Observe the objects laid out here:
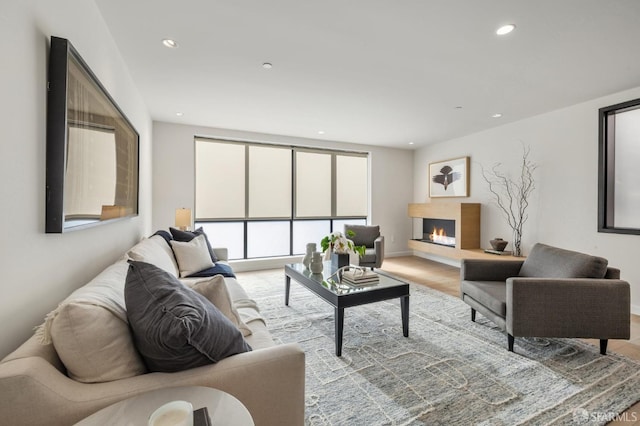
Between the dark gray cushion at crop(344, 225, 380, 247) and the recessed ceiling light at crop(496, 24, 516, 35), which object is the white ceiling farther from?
the dark gray cushion at crop(344, 225, 380, 247)

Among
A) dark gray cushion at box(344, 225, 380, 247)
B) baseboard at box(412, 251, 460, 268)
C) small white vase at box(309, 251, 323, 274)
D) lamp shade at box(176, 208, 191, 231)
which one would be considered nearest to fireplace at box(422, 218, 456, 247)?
baseboard at box(412, 251, 460, 268)

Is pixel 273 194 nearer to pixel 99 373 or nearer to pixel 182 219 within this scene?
pixel 182 219

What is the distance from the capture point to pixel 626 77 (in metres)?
2.82

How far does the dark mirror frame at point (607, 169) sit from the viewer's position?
326cm

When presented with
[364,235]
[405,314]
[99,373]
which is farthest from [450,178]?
[99,373]

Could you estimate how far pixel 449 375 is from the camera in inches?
76.7

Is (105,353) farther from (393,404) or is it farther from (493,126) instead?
(493,126)

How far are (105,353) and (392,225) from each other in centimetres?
589

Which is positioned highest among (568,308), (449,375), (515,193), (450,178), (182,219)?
(450,178)

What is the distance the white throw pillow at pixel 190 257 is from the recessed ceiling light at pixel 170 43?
180 cm

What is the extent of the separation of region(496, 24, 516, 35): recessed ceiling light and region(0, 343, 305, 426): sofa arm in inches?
101

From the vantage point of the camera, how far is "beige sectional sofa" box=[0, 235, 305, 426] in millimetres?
797

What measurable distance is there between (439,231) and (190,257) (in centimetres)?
467

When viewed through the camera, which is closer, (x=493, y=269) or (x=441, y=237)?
(x=493, y=269)
